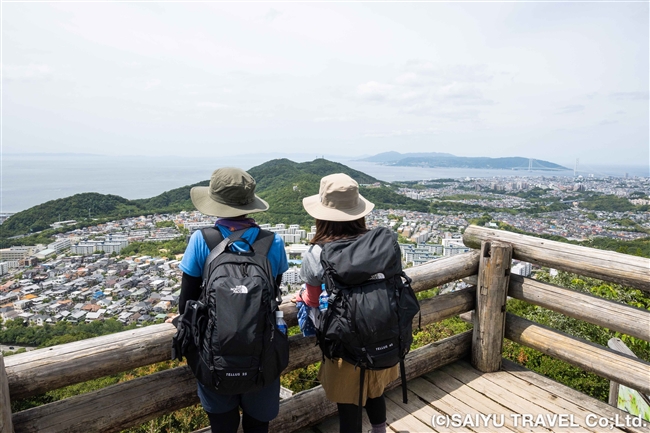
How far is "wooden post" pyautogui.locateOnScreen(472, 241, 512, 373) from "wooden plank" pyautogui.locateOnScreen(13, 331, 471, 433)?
136 centimetres

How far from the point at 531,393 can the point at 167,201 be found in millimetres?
39957

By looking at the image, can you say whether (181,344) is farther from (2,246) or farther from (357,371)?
(2,246)

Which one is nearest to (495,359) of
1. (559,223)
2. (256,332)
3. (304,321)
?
(304,321)

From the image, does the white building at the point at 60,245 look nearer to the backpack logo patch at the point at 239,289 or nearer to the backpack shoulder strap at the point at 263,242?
the backpack shoulder strap at the point at 263,242

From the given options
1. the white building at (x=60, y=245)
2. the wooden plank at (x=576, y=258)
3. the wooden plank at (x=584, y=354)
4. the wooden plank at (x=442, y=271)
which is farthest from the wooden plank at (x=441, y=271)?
the white building at (x=60, y=245)

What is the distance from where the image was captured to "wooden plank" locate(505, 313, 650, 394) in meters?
2.52

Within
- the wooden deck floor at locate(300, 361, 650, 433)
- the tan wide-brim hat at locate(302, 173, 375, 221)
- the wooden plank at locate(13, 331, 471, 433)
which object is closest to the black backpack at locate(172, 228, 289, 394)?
the tan wide-brim hat at locate(302, 173, 375, 221)

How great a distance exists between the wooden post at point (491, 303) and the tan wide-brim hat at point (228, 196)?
2.02 m

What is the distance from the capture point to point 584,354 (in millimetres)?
2771

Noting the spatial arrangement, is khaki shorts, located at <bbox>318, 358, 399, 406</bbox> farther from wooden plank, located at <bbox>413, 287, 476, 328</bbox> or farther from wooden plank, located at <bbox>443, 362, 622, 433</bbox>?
wooden plank, located at <bbox>443, 362, 622, 433</bbox>

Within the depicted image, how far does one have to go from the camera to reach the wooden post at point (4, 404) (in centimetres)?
152

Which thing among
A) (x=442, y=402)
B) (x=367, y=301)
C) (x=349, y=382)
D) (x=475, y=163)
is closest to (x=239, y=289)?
(x=367, y=301)

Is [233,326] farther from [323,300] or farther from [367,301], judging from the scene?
[367,301]

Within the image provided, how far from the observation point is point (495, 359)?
3.21m
